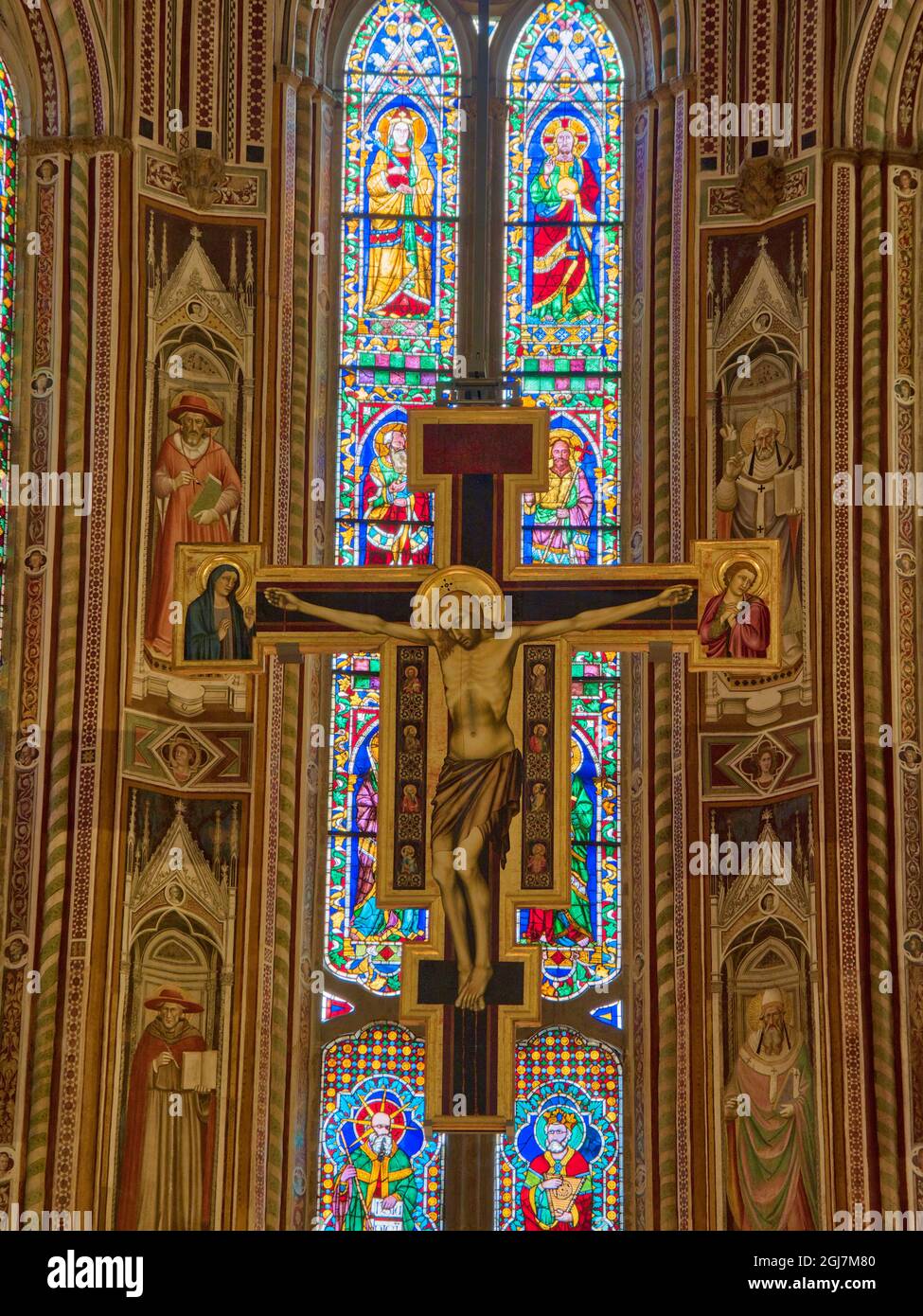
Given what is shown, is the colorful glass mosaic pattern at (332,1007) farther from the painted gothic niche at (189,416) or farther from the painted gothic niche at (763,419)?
the painted gothic niche at (763,419)

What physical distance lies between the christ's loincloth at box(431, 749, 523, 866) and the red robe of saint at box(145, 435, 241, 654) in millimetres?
3794

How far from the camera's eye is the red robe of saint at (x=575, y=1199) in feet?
53.6

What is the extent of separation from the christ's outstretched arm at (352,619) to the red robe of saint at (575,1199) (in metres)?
4.28

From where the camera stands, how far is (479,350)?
13812 mm

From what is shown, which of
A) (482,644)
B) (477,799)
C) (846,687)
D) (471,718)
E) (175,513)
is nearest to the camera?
(477,799)

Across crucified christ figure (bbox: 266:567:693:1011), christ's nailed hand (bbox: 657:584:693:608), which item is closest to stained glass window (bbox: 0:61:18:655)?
crucified christ figure (bbox: 266:567:693:1011)

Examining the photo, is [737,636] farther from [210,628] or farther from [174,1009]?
[174,1009]

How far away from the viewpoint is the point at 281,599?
→ 13.5 meters

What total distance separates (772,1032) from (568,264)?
16.0 feet

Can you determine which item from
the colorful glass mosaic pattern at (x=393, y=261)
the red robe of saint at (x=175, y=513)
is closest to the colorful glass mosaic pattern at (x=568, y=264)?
the colorful glass mosaic pattern at (x=393, y=261)

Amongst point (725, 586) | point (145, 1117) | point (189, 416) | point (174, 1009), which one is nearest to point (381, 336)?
point (189, 416)

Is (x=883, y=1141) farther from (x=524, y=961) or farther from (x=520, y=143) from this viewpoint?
(x=520, y=143)
